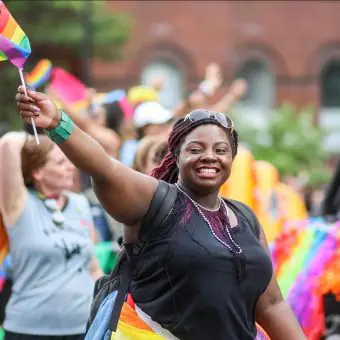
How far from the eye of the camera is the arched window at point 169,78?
37375mm

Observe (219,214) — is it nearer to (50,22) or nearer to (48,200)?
(48,200)

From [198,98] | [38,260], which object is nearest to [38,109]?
[38,260]

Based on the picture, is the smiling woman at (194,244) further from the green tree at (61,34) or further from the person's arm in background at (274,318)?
the green tree at (61,34)

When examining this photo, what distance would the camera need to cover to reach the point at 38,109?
349 cm

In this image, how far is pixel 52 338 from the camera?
17.3 ft

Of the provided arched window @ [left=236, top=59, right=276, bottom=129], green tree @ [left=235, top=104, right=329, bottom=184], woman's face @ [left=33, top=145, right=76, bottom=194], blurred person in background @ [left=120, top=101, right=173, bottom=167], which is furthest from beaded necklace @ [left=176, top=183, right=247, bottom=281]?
arched window @ [left=236, top=59, right=276, bottom=129]

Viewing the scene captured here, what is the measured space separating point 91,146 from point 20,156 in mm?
1815

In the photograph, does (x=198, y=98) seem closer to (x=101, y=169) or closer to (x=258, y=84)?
(x=101, y=169)

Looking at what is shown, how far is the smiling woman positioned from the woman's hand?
144mm

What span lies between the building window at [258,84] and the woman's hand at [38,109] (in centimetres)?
3494

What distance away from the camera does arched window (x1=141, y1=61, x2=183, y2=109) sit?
123ft

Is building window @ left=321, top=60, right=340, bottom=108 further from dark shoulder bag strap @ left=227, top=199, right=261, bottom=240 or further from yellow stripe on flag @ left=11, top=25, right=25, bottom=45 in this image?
yellow stripe on flag @ left=11, top=25, right=25, bottom=45

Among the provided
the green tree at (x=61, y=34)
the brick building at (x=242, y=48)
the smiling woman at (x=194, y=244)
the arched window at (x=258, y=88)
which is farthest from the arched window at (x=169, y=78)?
the smiling woman at (x=194, y=244)

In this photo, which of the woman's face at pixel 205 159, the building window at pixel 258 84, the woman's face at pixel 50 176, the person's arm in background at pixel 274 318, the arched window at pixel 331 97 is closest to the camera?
the woman's face at pixel 205 159
